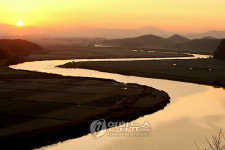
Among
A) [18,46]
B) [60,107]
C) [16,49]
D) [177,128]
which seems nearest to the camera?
[177,128]

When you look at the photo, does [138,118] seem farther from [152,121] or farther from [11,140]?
[11,140]

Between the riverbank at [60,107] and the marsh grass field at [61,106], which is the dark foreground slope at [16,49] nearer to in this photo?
the marsh grass field at [61,106]

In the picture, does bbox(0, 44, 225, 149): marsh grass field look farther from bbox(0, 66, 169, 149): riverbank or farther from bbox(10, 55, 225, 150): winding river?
bbox(10, 55, 225, 150): winding river

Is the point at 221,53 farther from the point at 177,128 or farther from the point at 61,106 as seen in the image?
the point at 177,128

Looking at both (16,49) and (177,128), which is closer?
(177,128)

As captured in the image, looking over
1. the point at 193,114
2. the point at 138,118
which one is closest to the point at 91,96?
the point at 138,118

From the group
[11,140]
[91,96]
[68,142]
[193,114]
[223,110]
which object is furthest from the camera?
[91,96]

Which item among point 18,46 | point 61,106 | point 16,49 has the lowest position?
point 61,106

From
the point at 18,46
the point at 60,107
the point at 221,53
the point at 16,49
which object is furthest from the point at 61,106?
the point at 18,46

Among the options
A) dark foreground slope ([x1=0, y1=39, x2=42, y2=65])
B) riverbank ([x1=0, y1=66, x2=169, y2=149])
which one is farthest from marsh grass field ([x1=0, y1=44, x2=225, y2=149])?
dark foreground slope ([x1=0, y1=39, x2=42, y2=65])
